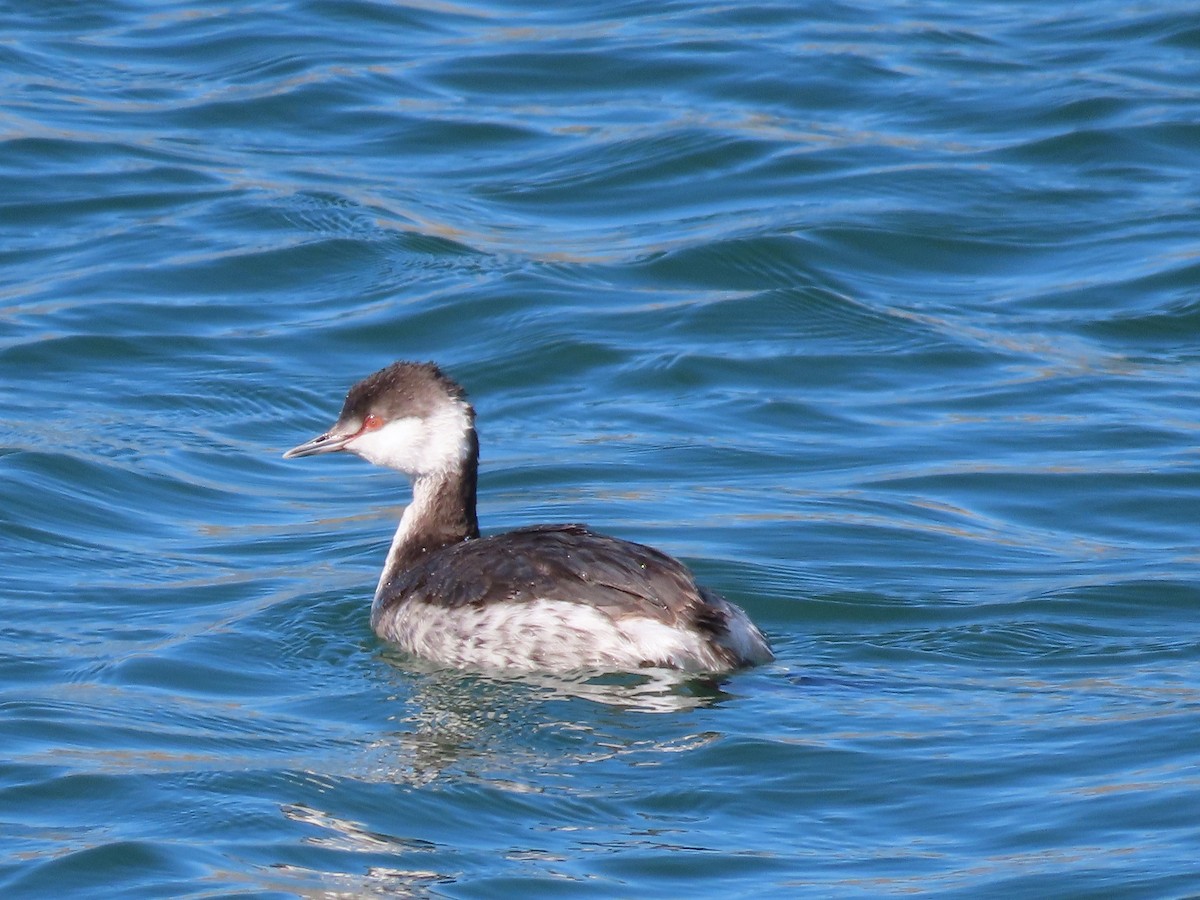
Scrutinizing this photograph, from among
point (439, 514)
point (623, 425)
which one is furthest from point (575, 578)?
point (623, 425)

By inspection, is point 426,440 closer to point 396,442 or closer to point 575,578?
point 396,442

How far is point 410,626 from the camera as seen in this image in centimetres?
793

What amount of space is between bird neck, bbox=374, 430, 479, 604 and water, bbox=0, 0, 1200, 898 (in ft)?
1.22

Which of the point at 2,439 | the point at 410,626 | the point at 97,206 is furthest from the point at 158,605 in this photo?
the point at 97,206

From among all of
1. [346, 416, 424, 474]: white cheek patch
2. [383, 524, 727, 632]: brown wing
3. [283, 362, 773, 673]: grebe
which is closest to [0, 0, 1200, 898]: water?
[283, 362, 773, 673]: grebe

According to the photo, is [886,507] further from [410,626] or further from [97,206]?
[97,206]

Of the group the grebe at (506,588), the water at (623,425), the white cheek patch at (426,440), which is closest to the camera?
the water at (623,425)

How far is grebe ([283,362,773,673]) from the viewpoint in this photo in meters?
7.40

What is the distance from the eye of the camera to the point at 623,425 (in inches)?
428

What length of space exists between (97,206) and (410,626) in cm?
691

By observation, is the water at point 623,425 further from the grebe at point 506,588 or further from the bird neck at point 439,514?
the bird neck at point 439,514

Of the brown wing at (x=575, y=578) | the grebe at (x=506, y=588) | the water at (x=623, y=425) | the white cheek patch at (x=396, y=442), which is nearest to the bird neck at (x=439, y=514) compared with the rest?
the grebe at (x=506, y=588)

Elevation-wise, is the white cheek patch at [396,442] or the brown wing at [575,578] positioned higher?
the white cheek patch at [396,442]

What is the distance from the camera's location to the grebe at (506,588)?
740 centimetres
